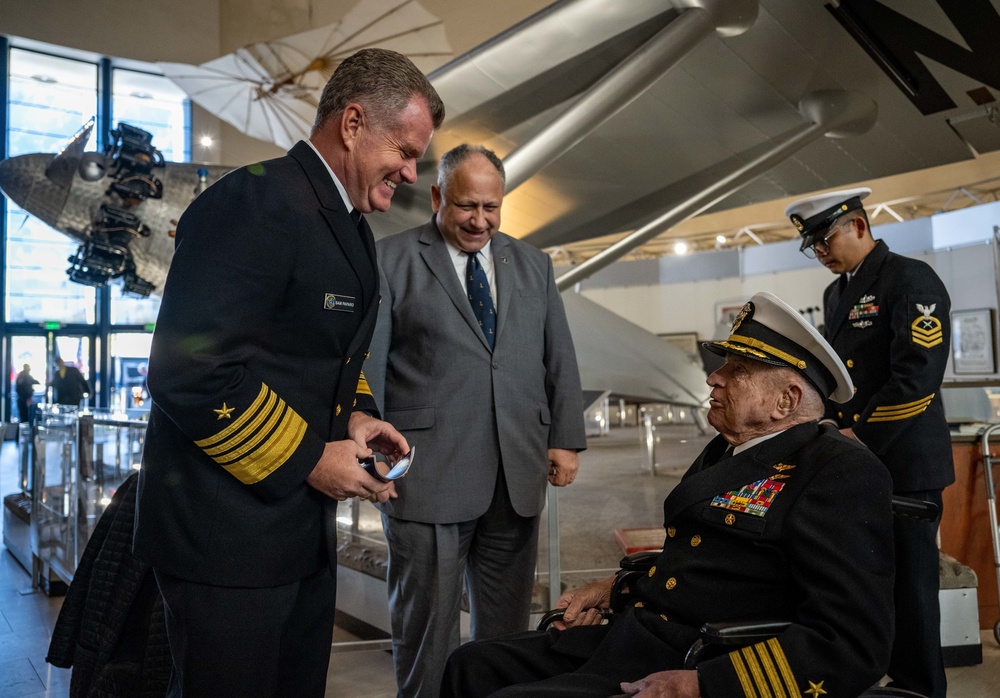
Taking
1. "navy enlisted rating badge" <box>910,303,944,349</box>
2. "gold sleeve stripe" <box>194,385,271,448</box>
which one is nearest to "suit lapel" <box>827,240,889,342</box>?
"navy enlisted rating badge" <box>910,303,944,349</box>

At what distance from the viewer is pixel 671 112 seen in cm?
566

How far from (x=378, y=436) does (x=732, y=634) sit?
30.3 inches

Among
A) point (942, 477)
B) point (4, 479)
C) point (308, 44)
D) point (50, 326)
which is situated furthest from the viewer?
point (50, 326)

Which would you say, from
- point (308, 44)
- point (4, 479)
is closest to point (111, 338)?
point (4, 479)

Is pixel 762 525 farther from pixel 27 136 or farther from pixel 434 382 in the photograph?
pixel 27 136

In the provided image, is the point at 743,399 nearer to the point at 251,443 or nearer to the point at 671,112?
the point at 251,443

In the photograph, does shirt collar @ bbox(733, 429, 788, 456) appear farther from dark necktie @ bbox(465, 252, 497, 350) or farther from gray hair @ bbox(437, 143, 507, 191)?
gray hair @ bbox(437, 143, 507, 191)

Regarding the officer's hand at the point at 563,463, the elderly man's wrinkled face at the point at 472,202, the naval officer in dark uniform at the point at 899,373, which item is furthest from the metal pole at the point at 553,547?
the elderly man's wrinkled face at the point at 472,202

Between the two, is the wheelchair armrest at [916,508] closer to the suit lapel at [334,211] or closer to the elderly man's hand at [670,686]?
the elderly man's hand at [670,686]

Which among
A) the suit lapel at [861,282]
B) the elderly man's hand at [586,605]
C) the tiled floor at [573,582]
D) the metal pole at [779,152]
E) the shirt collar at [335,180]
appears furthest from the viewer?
the metal pole at [779,152]

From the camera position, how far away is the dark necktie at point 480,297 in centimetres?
220

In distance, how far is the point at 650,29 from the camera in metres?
4.59

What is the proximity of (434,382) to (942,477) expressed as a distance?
70.5 inches

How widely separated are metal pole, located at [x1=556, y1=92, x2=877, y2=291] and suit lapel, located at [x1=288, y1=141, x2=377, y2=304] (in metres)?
4.64
